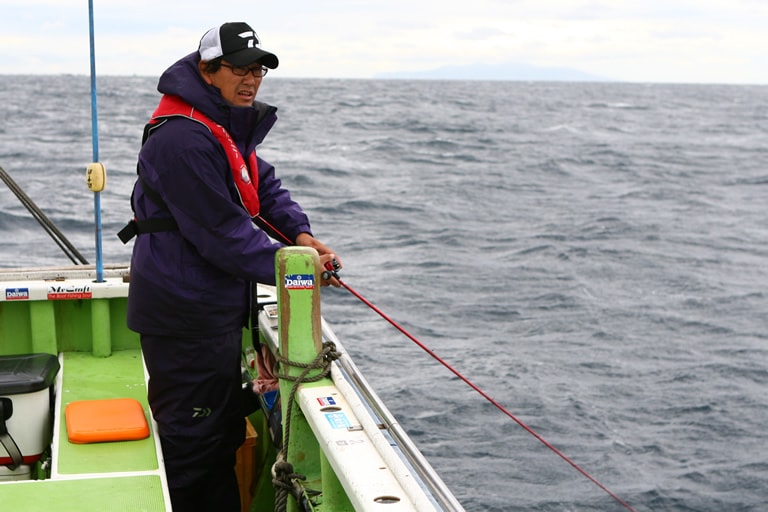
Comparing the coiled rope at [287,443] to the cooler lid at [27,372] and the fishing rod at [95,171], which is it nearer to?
the cooler lid at [27,372]

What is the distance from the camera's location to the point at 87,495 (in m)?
2.78

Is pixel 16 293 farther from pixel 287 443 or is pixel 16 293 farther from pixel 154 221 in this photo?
pixel 287 443

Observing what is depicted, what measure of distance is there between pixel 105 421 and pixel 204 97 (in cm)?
119

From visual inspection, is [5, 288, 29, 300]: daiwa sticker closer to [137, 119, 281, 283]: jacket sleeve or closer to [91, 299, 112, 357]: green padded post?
[91, 299, 112, 357]: green padded post

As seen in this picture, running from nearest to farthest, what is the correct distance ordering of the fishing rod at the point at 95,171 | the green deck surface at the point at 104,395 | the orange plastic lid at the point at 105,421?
the green deck surface at the point at 104,395, the orange plastic lid at the point at 105,421, the fishing rod at the point at 95,171

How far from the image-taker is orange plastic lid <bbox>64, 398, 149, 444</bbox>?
3.18 m

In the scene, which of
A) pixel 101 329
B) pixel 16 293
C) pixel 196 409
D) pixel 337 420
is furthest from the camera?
pixel 101 329

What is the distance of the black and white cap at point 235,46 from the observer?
285cm

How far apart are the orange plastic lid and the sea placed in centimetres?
104

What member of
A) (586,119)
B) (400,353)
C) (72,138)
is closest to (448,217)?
(400,353)

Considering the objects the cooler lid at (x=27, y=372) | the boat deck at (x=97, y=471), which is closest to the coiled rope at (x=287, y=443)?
the boat deck at (x=97, y=471)

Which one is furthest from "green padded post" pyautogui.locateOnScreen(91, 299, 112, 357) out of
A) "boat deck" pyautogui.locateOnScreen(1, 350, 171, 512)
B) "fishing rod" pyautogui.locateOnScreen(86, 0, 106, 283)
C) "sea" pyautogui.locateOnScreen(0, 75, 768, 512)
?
"sea" pyautogui.locateOnScreen(0, 75, 768, 512)

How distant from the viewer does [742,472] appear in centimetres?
671

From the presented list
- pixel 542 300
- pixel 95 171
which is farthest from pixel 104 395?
pixel 542 300
